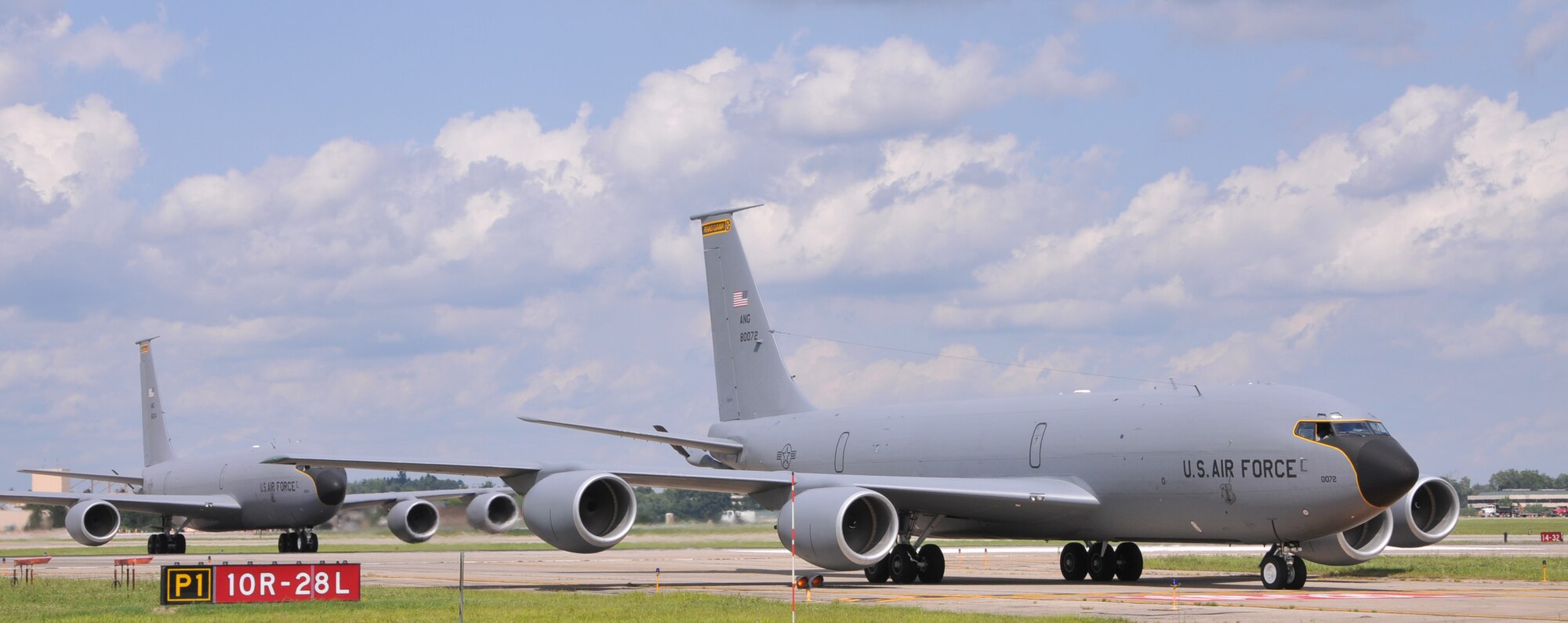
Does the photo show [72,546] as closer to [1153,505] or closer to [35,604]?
[35,604]

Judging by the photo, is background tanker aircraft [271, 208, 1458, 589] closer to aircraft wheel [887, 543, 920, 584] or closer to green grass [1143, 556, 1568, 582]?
aircraft wheel [887, 543, 920, 584]

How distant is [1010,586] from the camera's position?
2808 cm

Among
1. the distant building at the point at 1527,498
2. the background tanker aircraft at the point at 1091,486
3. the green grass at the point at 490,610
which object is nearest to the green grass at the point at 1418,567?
the background tanker aircraft at the point at 1091,486

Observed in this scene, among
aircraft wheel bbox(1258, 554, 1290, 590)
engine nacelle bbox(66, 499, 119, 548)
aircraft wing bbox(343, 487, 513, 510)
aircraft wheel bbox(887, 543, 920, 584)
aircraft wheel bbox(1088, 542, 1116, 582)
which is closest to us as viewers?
aircraft wheel bbox(1258, 554, 1290, 590)

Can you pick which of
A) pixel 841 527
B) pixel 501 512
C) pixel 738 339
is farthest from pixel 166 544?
pixel 841 527

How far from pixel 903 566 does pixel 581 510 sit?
6.42m

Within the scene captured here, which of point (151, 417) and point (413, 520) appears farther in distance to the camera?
point (151, 417)

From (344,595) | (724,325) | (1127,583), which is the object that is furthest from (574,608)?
(724,325)

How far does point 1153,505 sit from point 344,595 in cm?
1388

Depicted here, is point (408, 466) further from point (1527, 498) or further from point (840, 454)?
point (1527, 498)

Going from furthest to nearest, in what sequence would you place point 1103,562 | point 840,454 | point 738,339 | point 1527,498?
point 1527,498 < point 738,339 < point 840,454 < point 1103,562

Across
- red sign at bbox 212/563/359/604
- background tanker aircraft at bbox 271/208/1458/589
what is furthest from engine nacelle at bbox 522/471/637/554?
red sign at bbox 212/563/359/604

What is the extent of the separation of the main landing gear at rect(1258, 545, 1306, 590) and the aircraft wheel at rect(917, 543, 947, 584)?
6.01 m

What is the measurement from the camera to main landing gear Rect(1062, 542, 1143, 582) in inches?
1186
